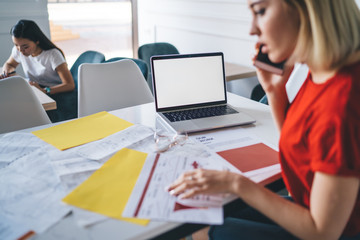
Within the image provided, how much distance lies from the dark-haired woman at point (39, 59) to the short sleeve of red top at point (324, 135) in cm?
220

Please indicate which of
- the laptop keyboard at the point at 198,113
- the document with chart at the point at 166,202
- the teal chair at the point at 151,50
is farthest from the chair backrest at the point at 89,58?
the document with chart at the point at 166,202

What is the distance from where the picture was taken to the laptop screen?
1.49 meters

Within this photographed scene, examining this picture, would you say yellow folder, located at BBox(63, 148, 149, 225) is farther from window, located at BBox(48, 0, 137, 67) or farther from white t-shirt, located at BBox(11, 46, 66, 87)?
window, located at BBox(48, 0, 137, 67)

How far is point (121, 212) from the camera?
0.83m

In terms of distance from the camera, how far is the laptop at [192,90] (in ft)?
4.73

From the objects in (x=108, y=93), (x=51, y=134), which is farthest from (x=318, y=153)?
(x=108, y=93)

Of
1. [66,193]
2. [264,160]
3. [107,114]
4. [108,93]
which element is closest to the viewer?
A: [66,193]

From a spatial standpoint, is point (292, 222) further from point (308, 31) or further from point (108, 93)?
point (108, 93)

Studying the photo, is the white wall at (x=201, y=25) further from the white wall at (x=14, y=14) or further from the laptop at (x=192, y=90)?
the laptop at (x=192, y=90)

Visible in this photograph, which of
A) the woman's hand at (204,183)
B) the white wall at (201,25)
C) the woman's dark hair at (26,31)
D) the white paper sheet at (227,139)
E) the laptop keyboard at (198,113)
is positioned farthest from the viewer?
the white wall at (201,25)

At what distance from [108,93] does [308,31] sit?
1.39 meters

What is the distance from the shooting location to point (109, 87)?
6.45 feet

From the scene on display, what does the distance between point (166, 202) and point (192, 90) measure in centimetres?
76

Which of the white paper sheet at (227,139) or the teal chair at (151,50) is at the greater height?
the teal chair at (151,50)
